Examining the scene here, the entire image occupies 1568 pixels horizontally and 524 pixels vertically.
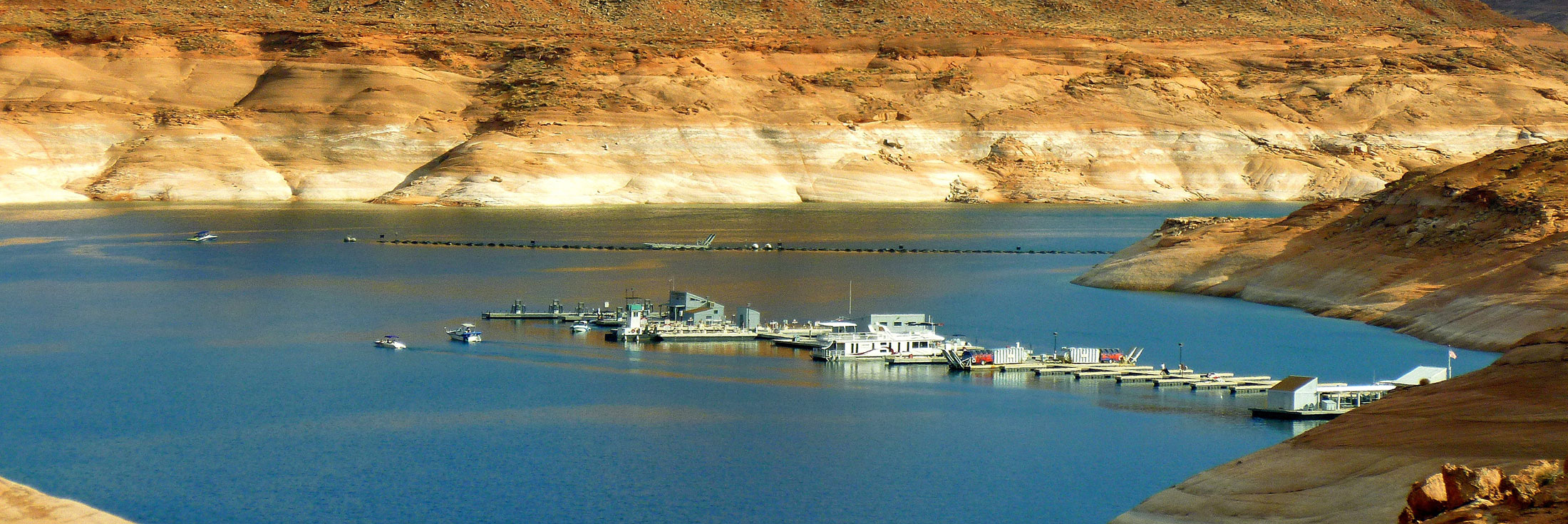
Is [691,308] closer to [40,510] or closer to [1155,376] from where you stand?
[1155,376]

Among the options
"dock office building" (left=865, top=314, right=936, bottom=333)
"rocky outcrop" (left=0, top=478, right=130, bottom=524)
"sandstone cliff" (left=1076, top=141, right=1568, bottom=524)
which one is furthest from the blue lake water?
"rocky outcrop" (left=0, top=478, right=130, bottom=524)

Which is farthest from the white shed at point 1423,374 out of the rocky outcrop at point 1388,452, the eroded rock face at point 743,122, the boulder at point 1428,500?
the eroded rock face at point 743,122

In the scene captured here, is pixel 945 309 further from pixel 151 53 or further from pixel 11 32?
pixel 11 32

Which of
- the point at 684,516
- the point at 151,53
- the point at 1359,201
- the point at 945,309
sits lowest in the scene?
the point at 684,516

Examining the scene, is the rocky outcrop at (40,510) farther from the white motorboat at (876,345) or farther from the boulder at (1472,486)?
the white motorboat at (876,345)

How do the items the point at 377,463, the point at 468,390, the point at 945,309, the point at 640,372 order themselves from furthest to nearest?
the point at 945,309 → the point at 640,372 → the point at 468,390 → the point at 377,463

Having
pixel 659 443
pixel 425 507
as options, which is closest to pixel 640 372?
pixel 659 443

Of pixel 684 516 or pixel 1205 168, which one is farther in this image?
pixel 1205 168
